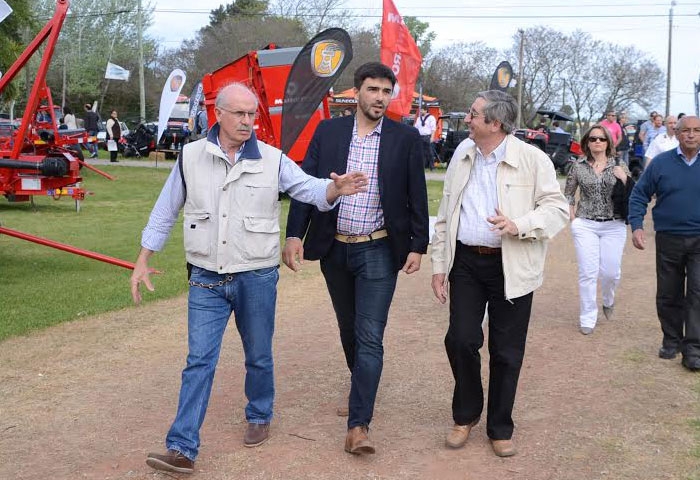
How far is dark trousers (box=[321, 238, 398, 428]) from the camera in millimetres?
4570

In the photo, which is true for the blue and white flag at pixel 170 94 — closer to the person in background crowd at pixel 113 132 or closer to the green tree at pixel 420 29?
the person in background crowd at pixel 113 132

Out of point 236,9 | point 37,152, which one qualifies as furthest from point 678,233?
point 236,9

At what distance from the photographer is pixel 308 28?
57688 mm

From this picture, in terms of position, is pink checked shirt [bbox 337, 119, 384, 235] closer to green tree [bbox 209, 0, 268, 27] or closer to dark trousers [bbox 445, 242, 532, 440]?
dark trousers [bbox 445, 242, 532, 440]

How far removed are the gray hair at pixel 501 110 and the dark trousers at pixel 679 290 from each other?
251 centimetres

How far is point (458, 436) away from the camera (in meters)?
4.68

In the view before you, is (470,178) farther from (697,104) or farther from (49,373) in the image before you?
(697,104)

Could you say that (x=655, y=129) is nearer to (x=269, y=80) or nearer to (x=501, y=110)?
(x=269, y=80)

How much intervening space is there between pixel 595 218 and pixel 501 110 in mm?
3240

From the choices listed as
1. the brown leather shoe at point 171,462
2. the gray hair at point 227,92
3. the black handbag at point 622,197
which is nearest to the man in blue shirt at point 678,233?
the black handbag at point 622,197

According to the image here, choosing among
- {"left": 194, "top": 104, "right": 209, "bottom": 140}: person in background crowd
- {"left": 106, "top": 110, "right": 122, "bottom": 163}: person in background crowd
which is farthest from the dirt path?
{"left": 106, "top": 110, "right": 122, "bottom": 163}: person in background crowd

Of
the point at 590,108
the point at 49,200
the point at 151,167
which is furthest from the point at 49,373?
the point at 590,108

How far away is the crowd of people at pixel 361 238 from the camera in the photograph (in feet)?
14.1

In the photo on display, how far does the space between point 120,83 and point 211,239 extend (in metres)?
59.3
